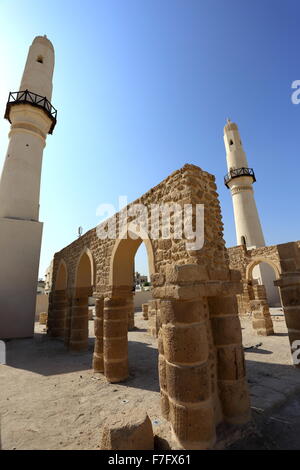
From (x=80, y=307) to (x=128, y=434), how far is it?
6.80 m

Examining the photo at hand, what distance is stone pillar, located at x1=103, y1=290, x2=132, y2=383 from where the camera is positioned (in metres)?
5.96

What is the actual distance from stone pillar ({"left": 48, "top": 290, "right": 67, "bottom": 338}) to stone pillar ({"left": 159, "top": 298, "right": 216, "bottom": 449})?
1053 cm

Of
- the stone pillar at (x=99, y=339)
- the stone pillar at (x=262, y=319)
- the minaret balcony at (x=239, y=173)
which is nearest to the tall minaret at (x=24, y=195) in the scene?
the stone pillar at (x=99, y=339)

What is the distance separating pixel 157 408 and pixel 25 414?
2.50 meters

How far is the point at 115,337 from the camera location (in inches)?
242

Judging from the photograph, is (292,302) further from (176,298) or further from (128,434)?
(128,434)

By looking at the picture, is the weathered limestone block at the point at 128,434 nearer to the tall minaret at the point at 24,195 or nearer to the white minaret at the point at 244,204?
the tall minaret at the point at 24,195

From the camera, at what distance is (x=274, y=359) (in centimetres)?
674

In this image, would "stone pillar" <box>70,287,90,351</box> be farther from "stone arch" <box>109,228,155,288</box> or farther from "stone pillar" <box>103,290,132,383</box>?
"stone arch" <box>109,228,155,288</box>

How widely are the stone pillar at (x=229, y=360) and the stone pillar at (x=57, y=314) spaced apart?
10549 millimetres

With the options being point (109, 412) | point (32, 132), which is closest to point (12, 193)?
point (32, 132)

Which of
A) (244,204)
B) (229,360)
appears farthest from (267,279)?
(229,360)
